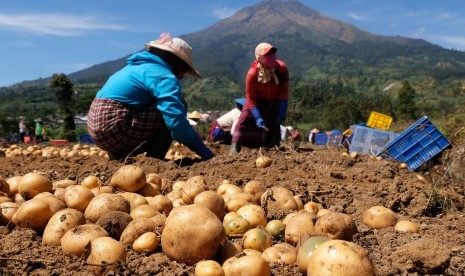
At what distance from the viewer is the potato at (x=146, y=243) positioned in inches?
85.4

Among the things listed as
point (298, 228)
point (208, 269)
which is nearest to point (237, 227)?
point (298, 228)

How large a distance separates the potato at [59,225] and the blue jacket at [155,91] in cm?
274

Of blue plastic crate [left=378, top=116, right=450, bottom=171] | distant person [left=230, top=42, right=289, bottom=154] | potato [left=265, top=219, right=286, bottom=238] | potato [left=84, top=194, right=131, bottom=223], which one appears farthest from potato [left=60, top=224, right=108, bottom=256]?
blue plastic crate [left=378, top=116, right=450, bottom=171]

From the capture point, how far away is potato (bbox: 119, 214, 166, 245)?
2.25 m

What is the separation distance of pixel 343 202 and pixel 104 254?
7.73ft

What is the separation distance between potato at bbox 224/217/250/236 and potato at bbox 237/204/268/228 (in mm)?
100

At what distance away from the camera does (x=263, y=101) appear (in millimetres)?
7449

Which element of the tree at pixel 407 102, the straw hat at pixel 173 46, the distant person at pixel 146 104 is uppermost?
the straw hat at pixel 173 46

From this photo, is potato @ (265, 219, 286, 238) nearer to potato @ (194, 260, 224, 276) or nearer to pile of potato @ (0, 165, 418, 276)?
pile of potato @ (0, 165, 418, 276)

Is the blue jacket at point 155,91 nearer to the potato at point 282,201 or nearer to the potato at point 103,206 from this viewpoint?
the potato at point 282,201

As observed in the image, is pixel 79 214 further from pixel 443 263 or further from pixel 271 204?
pixel 443 263

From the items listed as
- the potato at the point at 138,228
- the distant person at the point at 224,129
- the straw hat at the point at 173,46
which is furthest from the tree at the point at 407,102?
the potato at the point at 138,228

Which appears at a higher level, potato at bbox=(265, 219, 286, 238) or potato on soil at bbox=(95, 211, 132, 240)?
potato on soil at bbox=(95, 211, 132, 240)

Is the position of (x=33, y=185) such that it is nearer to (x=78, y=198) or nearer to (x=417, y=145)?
(x=78, y=198)
